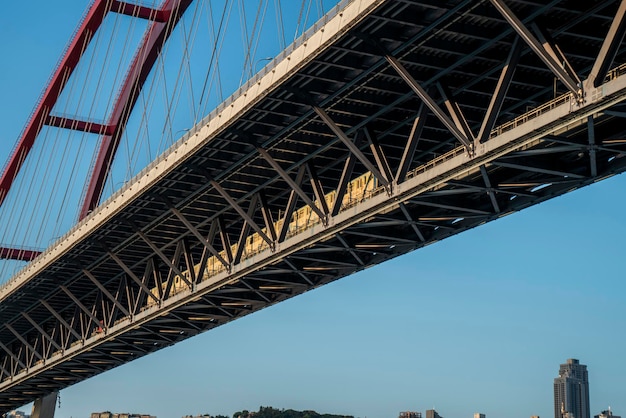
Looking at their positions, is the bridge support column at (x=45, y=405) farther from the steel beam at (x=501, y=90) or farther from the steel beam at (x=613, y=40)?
the steel beam at (x=613, y=40)

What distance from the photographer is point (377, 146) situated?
127 ft

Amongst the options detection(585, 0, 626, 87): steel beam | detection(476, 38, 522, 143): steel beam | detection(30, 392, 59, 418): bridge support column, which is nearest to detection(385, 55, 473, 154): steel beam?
detection(476, 38, 522, 143): steel beam

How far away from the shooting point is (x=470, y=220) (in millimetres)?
40438

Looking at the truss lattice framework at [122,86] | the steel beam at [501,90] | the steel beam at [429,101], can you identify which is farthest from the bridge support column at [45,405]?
the steel beam at [501,90]

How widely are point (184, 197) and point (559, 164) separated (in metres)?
20.7

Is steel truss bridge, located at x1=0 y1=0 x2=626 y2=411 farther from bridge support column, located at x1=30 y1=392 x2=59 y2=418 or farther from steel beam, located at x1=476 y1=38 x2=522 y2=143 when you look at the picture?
bridge support column, located at x1=30 y1=392 x2=59 y2=418

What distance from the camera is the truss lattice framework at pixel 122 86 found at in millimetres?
76938

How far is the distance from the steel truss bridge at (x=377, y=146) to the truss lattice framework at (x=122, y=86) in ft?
68.6

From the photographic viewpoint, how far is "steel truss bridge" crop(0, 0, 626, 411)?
101 ft

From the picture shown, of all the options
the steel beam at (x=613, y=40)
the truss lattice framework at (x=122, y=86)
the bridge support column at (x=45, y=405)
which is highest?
the truss lattice framework at (x=122, y=86)

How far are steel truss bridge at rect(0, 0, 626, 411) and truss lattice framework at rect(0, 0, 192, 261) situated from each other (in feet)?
68.6

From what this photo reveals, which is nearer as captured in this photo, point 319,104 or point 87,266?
point 319,104

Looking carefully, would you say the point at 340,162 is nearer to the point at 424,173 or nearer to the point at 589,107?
the point at 424,173

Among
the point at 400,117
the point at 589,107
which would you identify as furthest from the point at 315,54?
the point at 589,107
